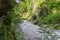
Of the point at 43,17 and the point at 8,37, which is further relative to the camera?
the point at 43,17

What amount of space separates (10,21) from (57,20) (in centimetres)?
509

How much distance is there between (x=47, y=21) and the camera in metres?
7.81

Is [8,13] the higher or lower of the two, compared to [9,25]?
higher

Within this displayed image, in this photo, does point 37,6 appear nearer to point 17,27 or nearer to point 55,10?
point 55,10

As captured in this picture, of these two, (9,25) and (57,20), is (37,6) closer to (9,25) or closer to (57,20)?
(57,20)

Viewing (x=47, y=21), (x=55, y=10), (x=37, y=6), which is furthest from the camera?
(x=37, y=6)

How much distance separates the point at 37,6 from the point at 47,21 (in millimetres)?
1396

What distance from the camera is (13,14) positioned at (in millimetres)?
3092

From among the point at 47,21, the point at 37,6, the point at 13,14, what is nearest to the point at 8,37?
the point at 13,14

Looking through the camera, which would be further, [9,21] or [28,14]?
[28,14]

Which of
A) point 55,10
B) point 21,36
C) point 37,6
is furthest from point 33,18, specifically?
point 21,36

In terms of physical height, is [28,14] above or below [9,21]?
below

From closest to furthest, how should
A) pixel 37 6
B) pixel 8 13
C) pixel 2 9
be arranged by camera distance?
pixel 2 9 < pixel 8 13 < pixel 37 6

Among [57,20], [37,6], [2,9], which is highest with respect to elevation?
[2,9]
